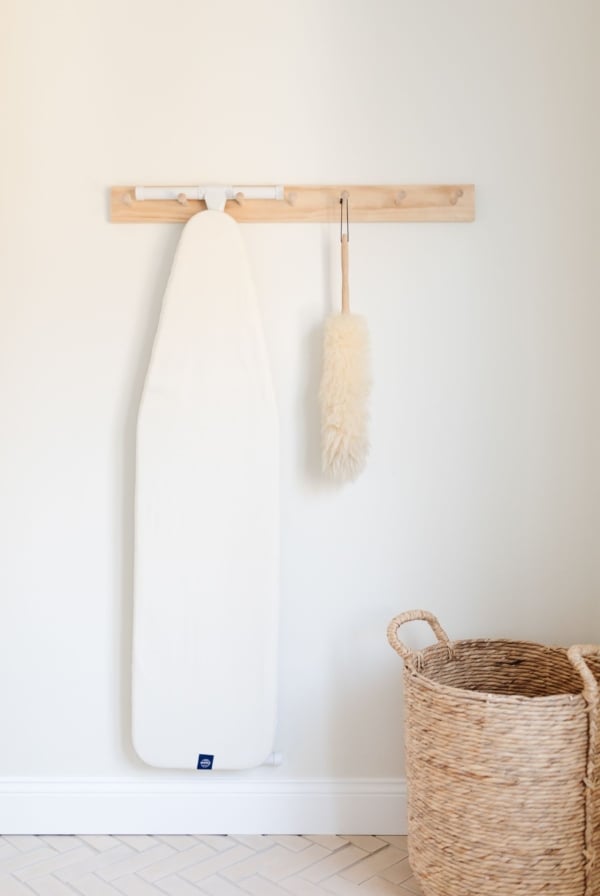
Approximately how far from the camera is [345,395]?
6.25 feet

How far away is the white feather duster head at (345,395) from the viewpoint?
6.26 ft

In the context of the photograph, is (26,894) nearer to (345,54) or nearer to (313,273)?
(313,273)

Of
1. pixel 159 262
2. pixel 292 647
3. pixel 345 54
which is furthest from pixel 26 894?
pixel 345 54

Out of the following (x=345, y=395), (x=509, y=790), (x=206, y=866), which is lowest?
(x=206, y=866)

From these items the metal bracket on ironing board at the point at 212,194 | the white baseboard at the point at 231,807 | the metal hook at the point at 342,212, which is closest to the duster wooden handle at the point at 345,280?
the metal hook at the point at 342,212

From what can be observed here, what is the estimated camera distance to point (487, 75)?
1973 millimetres

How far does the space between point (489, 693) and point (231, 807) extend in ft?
2.30

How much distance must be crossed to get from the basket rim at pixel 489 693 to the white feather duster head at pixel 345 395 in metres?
0.44

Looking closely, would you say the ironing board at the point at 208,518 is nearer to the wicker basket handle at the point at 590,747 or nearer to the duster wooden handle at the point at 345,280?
the duster wooden handle at the point at 345,280

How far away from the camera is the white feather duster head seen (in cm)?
191

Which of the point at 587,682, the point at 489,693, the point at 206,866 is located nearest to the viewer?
the point at 587,682

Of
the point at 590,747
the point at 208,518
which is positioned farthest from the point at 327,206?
the point at 590,747

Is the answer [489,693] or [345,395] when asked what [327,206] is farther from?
[489,693]

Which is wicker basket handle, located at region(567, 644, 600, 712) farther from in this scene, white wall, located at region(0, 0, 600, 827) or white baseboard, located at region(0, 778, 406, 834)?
white baseboard, located at region(0, 778, 406, 834)
